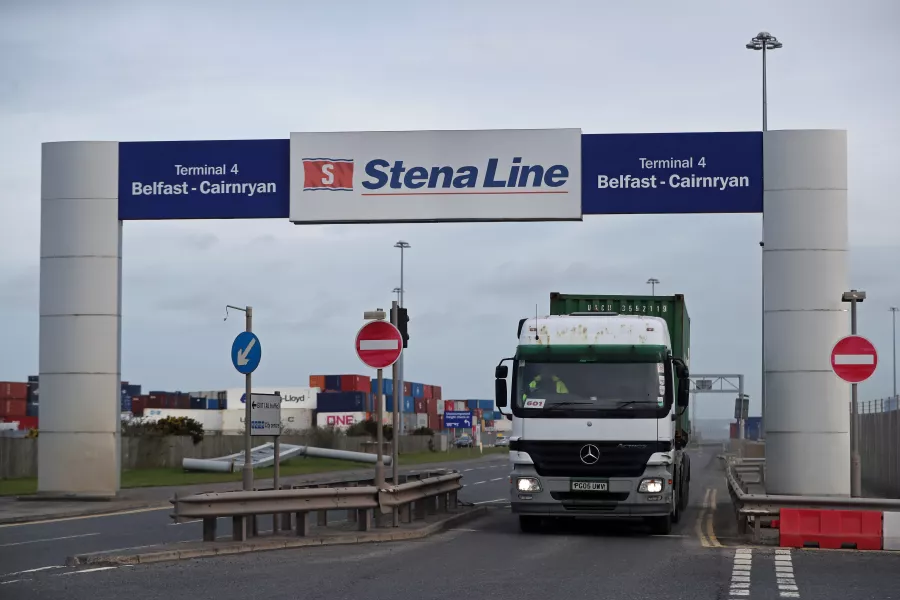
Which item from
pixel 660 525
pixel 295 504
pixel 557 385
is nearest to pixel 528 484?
pixel 557 385

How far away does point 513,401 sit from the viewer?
739 inches

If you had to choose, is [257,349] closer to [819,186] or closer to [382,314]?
[382,314]

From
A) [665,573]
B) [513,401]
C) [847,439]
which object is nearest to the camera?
[665,573]

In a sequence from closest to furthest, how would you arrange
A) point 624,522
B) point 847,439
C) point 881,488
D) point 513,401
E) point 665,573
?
point 665,573
point 513,401
point 624,522
point 847,439
point 881,488

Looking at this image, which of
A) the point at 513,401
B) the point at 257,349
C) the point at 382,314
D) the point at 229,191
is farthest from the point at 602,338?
the point at 229,191

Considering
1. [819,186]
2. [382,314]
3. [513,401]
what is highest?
[819,186]

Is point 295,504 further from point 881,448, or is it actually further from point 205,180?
point 881,448

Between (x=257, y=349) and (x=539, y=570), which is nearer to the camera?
(x=539, y=570)

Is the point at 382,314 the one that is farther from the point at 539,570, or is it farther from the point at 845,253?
the point at 845,253

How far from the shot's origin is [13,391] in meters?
107

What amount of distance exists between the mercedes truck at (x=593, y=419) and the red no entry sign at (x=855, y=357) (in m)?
2.69

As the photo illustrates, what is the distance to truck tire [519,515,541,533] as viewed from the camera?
19484 mm

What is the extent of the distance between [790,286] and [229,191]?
11.0 m

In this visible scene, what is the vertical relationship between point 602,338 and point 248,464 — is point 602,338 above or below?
above
